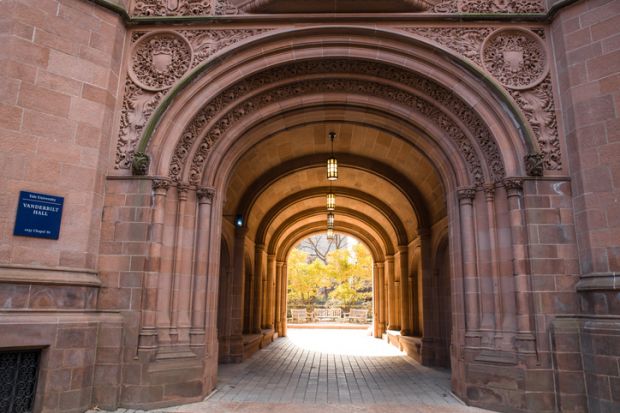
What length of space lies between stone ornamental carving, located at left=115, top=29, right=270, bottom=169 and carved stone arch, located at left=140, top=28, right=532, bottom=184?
27 cm

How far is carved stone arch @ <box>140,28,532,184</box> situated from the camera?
731 cm

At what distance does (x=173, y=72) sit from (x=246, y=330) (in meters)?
9.29

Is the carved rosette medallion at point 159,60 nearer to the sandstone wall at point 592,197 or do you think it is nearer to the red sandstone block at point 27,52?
the red sandstone block at point 27,52

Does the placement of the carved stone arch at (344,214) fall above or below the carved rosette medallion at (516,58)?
below

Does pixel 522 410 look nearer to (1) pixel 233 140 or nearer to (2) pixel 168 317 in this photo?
(2) pixel 168 317

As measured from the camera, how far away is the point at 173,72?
310 inches

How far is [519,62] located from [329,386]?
7.01 meters

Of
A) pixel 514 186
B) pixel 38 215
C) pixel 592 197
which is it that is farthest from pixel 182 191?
pixel 592 197

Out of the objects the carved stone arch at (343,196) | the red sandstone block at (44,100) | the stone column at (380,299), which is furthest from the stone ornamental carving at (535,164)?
the stone column at (380,299)

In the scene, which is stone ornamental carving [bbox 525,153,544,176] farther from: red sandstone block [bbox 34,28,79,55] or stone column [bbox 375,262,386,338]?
stone column [bbox 375,262,386,338]

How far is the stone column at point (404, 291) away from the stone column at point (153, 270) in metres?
9.70

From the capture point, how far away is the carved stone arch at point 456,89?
7.31 metres

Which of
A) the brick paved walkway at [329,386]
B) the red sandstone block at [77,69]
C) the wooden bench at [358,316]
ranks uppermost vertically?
the red sandstone block at [77,69]

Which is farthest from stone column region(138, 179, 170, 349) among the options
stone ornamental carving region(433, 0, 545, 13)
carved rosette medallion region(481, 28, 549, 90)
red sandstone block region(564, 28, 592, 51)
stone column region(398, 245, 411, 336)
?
stone column region(398, 245, 411, 336)
